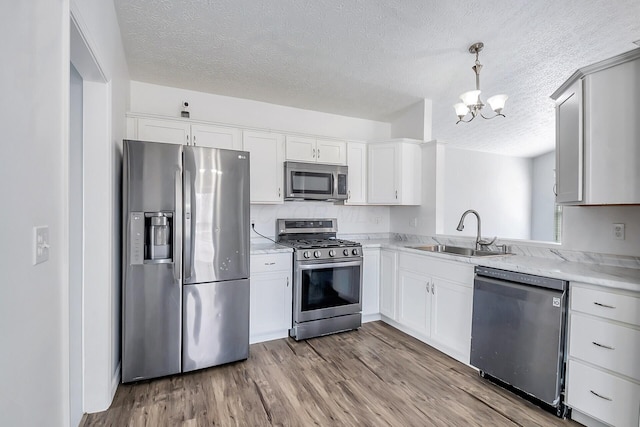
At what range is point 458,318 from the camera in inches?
103

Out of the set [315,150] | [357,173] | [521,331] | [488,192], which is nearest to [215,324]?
[315,150]

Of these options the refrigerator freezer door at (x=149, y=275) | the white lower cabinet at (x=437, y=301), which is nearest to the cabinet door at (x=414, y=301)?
the white lower cabinet at (x=437, y=301)

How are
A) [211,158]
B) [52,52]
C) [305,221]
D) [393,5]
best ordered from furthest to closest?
[305,221] < [211,158] < [393,5] < [52,52]

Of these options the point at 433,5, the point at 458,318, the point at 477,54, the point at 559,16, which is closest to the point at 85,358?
the point at 458,318

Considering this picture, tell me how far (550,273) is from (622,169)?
2.42ft

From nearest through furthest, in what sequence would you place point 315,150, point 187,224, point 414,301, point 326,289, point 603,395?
point 603,395
point 187,224
point 414,301
point 326,289
point 315,150

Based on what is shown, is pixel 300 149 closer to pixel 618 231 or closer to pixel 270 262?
pixel 270 262

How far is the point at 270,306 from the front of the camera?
9.87ft

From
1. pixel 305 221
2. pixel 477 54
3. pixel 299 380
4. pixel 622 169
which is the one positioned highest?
pixel 477 54

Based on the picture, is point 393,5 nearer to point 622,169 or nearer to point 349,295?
point 622,169

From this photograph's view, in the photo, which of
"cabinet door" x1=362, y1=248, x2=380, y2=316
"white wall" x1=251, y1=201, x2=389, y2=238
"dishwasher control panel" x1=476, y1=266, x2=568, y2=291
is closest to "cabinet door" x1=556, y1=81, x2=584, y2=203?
"dishwasher control panel" x1=476, y1=266, x2=568, y2=291

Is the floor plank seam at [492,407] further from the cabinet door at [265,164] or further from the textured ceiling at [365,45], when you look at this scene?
the textured ceiling at [365,45]

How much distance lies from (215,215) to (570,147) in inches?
105

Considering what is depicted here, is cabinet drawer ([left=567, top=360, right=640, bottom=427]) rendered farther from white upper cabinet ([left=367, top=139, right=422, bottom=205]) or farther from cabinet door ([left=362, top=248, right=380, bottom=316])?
white upper cabinet ([left=367, top=139, right=422, bottom=205])
